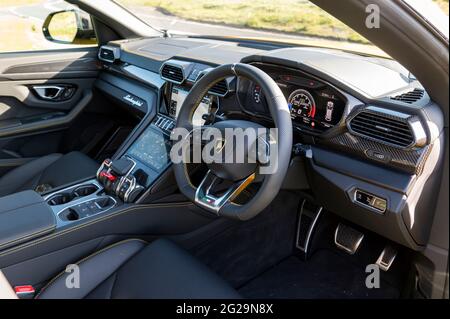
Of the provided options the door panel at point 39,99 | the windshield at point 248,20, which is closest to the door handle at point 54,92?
the door panel at point 39,99

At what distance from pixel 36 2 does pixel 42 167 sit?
1456 millimetres

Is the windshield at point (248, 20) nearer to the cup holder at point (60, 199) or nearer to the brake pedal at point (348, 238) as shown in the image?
the brake pedal at point (348, 238)

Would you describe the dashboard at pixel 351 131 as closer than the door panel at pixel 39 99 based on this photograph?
Yes

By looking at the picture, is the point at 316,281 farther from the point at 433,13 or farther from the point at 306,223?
the point at 433,13

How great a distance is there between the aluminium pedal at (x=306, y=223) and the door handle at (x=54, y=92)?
2.04 m

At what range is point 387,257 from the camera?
2.22 metres

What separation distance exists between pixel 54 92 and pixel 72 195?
4.29 ft

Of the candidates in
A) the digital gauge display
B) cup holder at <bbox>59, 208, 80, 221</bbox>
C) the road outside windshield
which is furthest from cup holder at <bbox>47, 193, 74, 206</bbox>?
the road outside windshield

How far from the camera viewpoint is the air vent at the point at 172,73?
266cm
